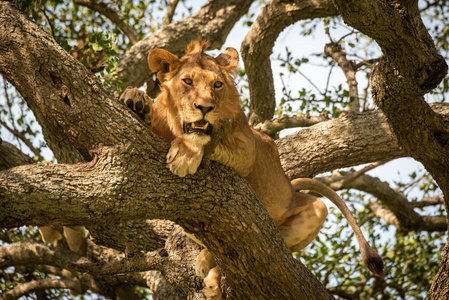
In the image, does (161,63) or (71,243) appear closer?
(161,63)

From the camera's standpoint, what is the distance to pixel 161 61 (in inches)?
151

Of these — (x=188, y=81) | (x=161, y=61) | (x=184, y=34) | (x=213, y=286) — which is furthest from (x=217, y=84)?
(x=184, y=34)

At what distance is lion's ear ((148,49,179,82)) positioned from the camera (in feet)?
12.2

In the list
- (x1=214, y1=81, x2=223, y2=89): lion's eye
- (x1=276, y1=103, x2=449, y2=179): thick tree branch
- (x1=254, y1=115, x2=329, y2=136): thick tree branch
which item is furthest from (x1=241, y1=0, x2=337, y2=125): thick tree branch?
(x1=214, y1=81, x2=223, y2=89): lion's eye

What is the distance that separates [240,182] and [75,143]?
3.74 feet

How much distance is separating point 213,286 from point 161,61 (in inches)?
74.2

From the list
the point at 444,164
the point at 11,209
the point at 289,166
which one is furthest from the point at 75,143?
the point at 444,164

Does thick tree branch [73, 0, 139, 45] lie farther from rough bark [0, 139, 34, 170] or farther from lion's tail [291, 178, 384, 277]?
lion's tail [291, 178, 384, 277]

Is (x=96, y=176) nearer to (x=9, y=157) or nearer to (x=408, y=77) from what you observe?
(x=408, y=77)

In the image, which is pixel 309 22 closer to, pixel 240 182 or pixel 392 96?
pixel 392 96

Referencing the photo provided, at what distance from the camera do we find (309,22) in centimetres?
714

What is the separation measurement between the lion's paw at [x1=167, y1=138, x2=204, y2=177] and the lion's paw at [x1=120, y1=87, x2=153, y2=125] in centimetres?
47

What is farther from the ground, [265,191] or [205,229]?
[265,191]

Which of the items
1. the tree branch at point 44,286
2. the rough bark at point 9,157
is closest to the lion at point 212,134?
the rough bark at point 9,157
